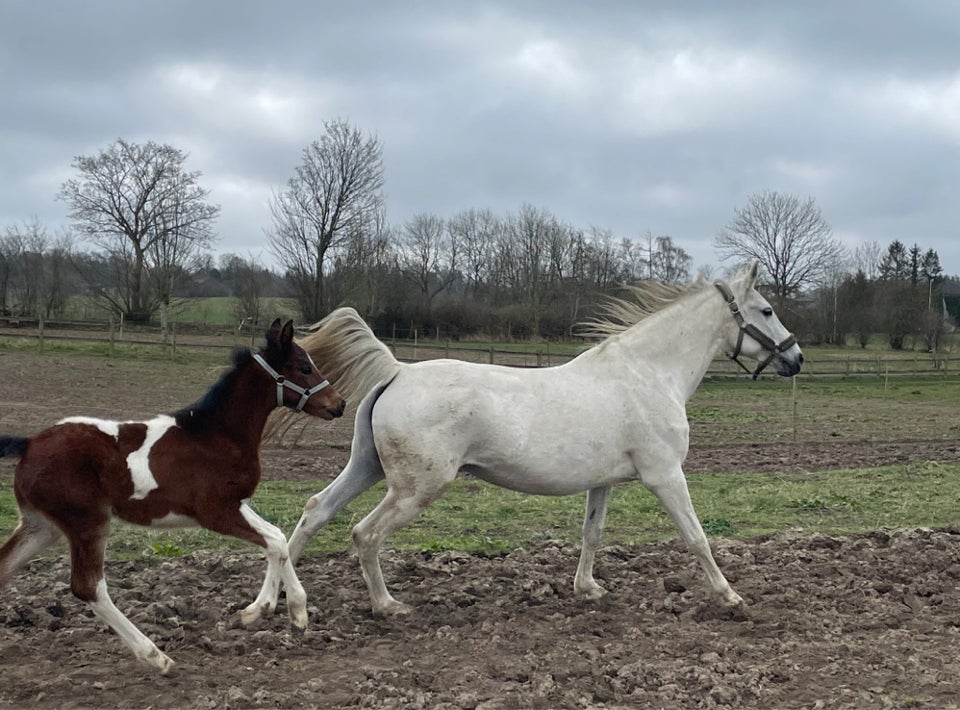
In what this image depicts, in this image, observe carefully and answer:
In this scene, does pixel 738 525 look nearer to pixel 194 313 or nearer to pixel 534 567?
pixel 534 567

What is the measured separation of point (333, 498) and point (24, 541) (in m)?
1.84

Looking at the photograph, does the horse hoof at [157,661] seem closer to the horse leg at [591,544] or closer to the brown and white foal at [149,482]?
the brown and white foal at [149,482]

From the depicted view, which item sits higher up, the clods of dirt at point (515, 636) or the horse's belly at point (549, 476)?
the horse's belly at point (549, 476)

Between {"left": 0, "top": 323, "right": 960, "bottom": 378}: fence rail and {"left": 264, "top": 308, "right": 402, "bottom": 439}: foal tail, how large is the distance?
79.5ft

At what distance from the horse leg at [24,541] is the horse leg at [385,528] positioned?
176 centimetres

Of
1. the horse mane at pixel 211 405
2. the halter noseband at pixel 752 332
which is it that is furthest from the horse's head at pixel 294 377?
the halter noseband at pixel 752 332

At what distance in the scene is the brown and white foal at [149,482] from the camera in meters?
4.63

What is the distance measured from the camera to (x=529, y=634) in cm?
533

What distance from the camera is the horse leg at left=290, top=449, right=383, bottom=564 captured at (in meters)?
5.85

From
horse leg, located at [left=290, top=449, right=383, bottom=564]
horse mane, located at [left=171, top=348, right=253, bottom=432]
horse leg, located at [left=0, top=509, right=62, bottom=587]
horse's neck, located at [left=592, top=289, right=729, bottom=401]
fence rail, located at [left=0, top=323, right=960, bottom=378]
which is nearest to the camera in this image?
horse leg, located at [left=0, top=509, right=62, bottom=587]

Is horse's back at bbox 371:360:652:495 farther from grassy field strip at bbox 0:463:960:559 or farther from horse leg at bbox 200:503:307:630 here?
grassy field strip at bbox 0:463:960:559

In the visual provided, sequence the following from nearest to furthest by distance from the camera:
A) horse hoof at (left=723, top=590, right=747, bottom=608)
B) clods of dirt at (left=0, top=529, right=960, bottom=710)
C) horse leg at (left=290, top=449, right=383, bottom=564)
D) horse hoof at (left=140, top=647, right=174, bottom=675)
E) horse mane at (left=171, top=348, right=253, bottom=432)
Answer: clods of dirt at (left=0, top=529, right=960, bottom=710) < horse hoof at (left=140, top=647, right=174, bottom=675) < horse mane at (left=171, top=348, right=253, bottom=432) < horse hoof at (left=723, top=590, right=747, bottom=608) < horse leg at (left=290, top=449, right=383, bottom=564)

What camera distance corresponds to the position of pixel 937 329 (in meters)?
50.4

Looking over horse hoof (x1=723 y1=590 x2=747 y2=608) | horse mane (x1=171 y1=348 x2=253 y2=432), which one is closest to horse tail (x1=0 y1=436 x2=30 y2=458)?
horse mane (x1=171 y1=348 x2=253 y2=432)
